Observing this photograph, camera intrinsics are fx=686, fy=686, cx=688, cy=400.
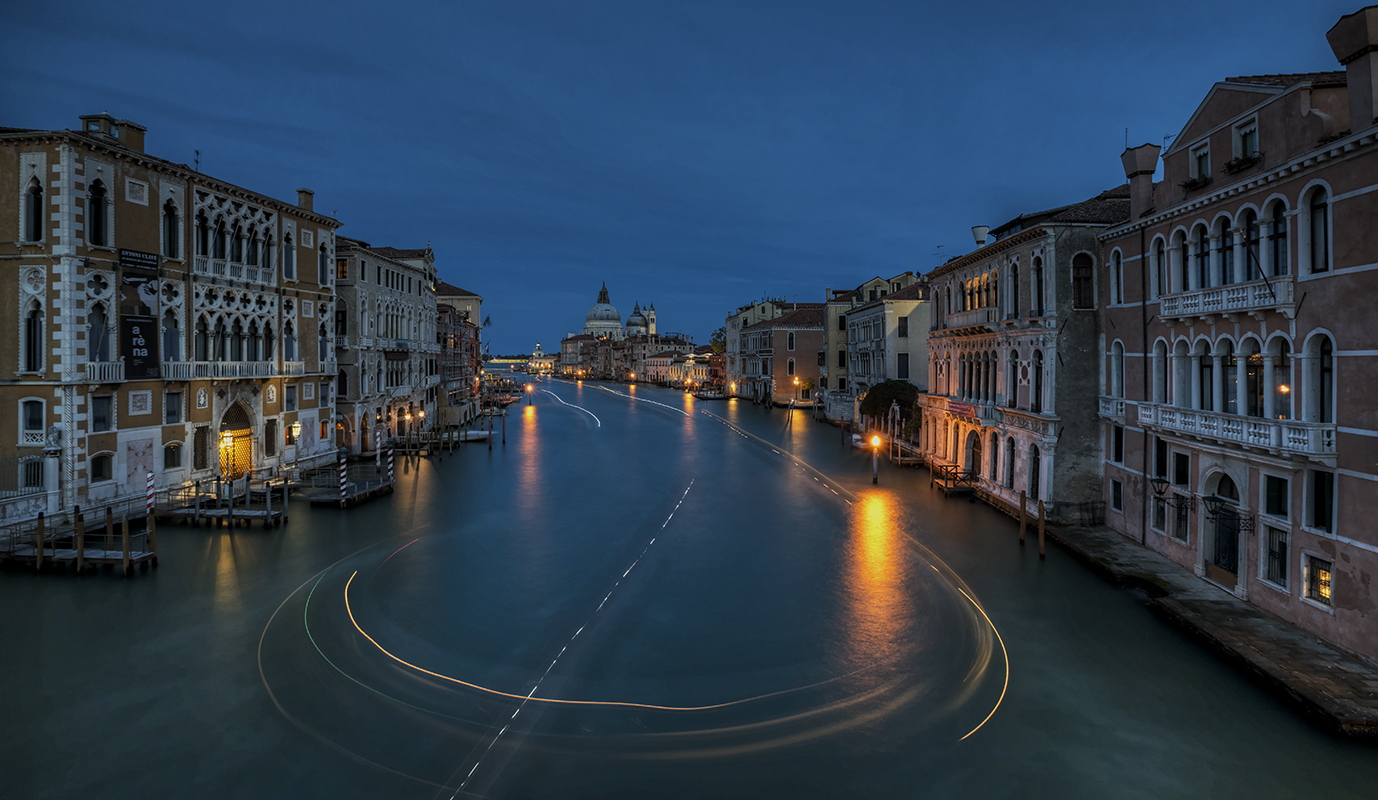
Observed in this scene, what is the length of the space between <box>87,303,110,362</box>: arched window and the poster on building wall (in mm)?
423

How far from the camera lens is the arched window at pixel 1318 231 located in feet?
45.2

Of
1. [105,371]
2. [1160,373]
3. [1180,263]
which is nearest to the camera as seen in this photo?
[1180,263]

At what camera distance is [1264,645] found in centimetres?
1359

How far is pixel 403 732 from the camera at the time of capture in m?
10.9

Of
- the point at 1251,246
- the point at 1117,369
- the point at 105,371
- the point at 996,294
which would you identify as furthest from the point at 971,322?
the point at 105,371

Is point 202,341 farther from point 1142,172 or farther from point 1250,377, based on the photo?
point 1250,377

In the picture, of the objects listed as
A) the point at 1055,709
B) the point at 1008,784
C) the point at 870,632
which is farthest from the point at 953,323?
the point at 1008,784

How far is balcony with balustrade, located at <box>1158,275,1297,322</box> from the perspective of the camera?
14639 millimetres

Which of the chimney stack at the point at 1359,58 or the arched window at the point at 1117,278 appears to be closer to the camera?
the chimney stack at the point at 1359,58

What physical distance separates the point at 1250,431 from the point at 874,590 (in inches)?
362

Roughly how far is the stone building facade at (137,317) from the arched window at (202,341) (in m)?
0.05

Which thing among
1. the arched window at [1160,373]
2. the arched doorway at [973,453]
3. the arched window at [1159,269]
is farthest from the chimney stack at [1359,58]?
the arched doorway at [973,453]

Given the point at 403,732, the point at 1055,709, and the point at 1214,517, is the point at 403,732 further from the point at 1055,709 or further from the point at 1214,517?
the point at 1214,517

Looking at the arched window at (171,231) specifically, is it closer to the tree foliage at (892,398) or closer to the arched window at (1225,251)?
the arched window at (1225,251)
